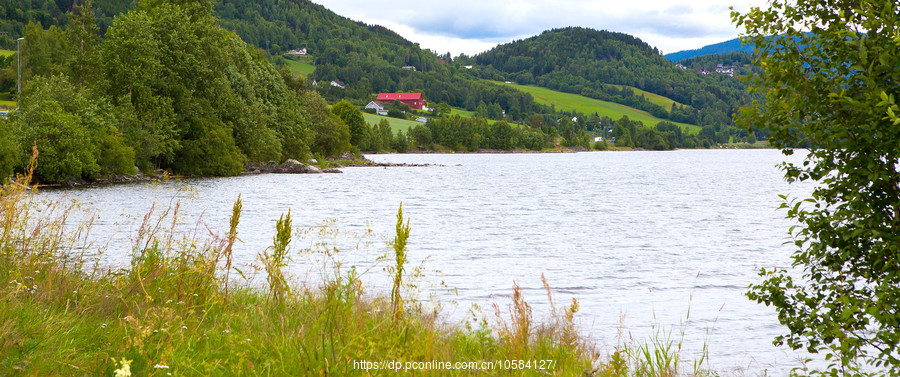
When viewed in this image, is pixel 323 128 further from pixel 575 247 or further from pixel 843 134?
pixel 843 134

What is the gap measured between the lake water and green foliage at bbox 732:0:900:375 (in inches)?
164

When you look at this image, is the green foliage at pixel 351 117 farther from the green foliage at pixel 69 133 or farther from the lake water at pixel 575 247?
the green foliage at pixel 69 133

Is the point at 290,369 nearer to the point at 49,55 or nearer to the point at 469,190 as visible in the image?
the point at 469,190

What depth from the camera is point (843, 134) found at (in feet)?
18.6

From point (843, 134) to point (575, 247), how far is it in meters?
18.7

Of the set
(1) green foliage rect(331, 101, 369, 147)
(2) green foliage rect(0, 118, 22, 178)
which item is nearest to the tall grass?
(2) green foliage rect(0, 118, 22, 178)

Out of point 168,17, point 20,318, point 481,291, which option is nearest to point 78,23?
point 168,17

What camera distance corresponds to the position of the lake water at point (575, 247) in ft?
42.7

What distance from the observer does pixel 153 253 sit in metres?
9.66

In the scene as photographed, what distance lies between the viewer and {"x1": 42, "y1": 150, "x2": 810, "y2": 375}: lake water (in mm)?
13002

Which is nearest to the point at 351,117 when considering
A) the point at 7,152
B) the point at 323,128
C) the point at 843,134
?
the point at 323,128

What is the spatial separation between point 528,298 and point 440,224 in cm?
1631

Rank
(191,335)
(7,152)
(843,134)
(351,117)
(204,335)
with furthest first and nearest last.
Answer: (351,117) → (7,152) → (204,335) → (191,335) → (843,134)

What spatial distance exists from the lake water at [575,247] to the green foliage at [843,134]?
13.7 feet
